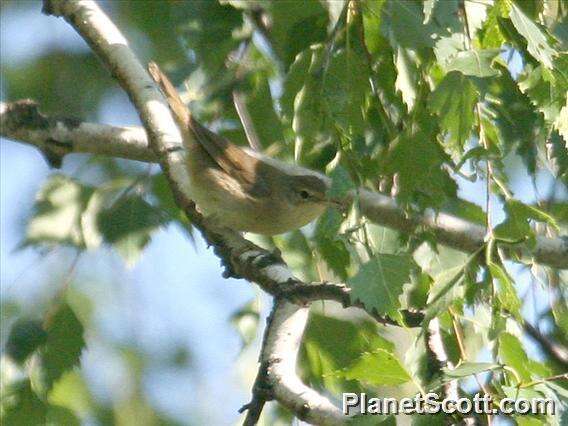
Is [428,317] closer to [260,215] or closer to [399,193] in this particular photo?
[399,193]

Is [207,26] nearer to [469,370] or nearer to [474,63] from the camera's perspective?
[474,63]

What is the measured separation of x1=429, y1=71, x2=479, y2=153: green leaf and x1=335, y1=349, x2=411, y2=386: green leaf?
1.75 feet

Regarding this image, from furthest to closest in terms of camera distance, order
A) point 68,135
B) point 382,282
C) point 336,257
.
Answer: point 68,135 < point 336,257 < point 382,282

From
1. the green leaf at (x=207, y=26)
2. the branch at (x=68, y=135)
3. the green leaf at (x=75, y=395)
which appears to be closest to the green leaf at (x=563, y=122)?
the green leaf at (x=207, y=26)

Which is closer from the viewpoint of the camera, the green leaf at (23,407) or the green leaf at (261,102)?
the green leaf at (23,407)

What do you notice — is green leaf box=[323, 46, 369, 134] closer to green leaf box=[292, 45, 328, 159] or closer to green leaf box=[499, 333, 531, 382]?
green leaf box=[292, 45, 328, 159]

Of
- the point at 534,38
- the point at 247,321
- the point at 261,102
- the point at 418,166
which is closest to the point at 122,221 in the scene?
the point at 247,321

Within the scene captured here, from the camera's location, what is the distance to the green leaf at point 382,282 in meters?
2.14

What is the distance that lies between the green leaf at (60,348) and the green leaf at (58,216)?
0.27 meters

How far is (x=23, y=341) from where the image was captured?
3025 mm

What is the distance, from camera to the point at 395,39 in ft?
7.64

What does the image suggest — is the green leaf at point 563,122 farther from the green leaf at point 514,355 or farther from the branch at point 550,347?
the branch at point 550,347

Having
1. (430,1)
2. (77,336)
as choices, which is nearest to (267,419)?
(77,336)

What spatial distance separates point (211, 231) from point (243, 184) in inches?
37.6
